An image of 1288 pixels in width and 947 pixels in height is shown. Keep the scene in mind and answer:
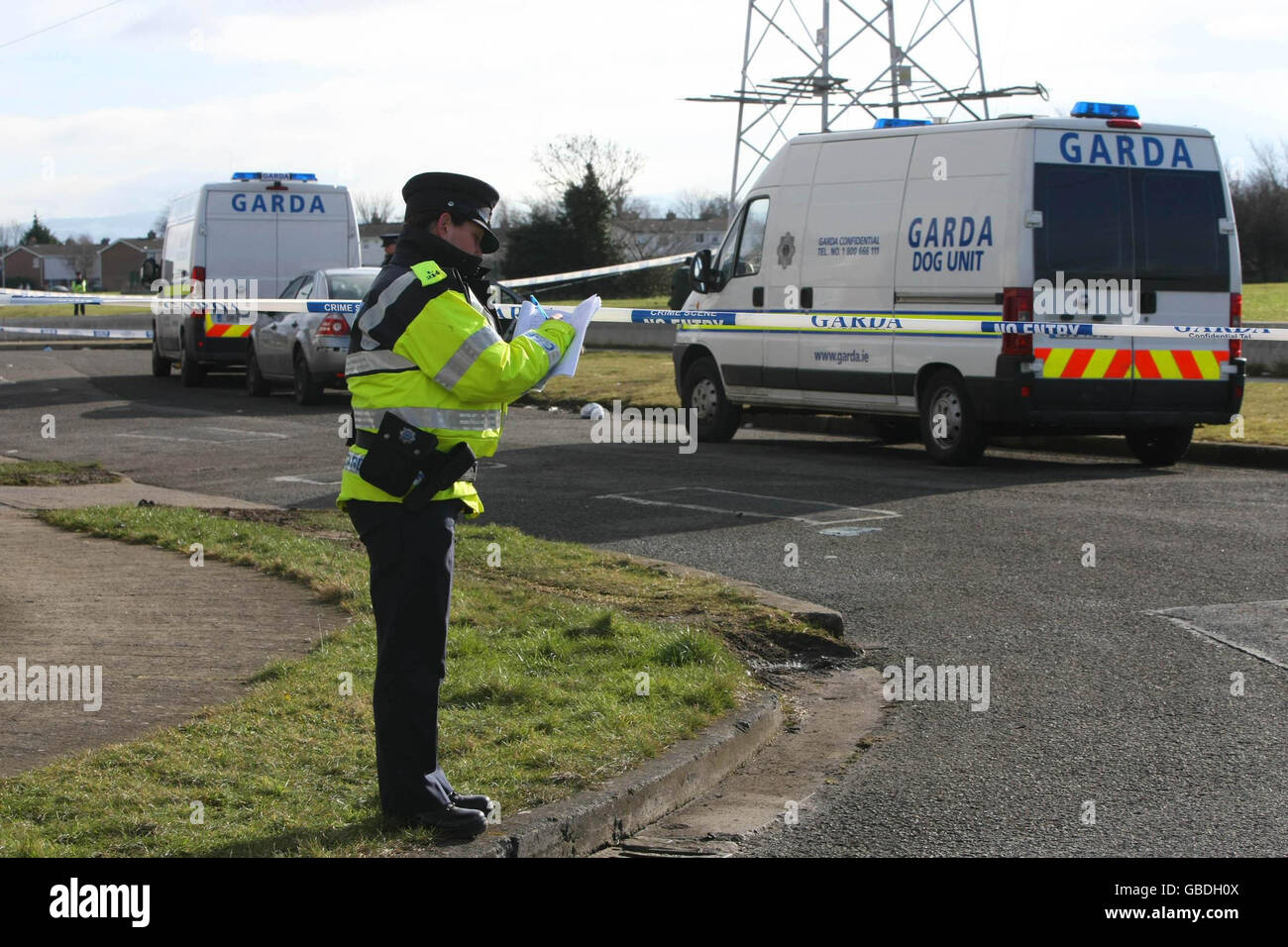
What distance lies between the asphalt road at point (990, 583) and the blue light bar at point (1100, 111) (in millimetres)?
2927

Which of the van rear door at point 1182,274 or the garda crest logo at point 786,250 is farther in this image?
the garda crest logo at point 786,250

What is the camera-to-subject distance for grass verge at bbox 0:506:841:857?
4555 millimetres

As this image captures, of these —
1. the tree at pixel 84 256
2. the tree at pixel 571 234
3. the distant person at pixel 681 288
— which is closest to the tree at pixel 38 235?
the tree at pixel 84 256

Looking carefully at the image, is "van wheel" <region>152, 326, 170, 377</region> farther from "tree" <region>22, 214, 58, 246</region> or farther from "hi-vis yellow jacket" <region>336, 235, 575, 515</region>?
"tree" <region>22, 214, 58, 246</region>

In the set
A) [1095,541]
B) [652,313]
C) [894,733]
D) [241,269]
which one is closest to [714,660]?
[894,733]

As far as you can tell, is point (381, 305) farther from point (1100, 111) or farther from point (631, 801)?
point (1100, 111)

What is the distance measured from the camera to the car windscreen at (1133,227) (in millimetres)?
12781

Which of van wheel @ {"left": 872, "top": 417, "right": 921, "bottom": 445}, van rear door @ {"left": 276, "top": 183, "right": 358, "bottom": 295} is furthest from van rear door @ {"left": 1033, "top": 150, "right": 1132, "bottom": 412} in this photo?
van rear door @ {"left": 276, "top": 183, "right": 358, "bottom": 295}

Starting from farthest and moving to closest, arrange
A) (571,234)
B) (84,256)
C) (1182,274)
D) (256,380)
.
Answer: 1. (84,256)
2. (571,234)
3. (256,380)
4. (1182,274)

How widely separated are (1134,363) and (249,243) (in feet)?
46.8

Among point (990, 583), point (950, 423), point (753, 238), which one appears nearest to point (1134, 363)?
point (950, 423)

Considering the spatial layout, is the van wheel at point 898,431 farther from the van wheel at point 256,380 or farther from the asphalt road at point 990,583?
the van wheel at point 256,380

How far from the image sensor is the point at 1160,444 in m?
13.8

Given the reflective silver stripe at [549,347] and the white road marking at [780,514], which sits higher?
the reflective silver stripe at [549,347]
